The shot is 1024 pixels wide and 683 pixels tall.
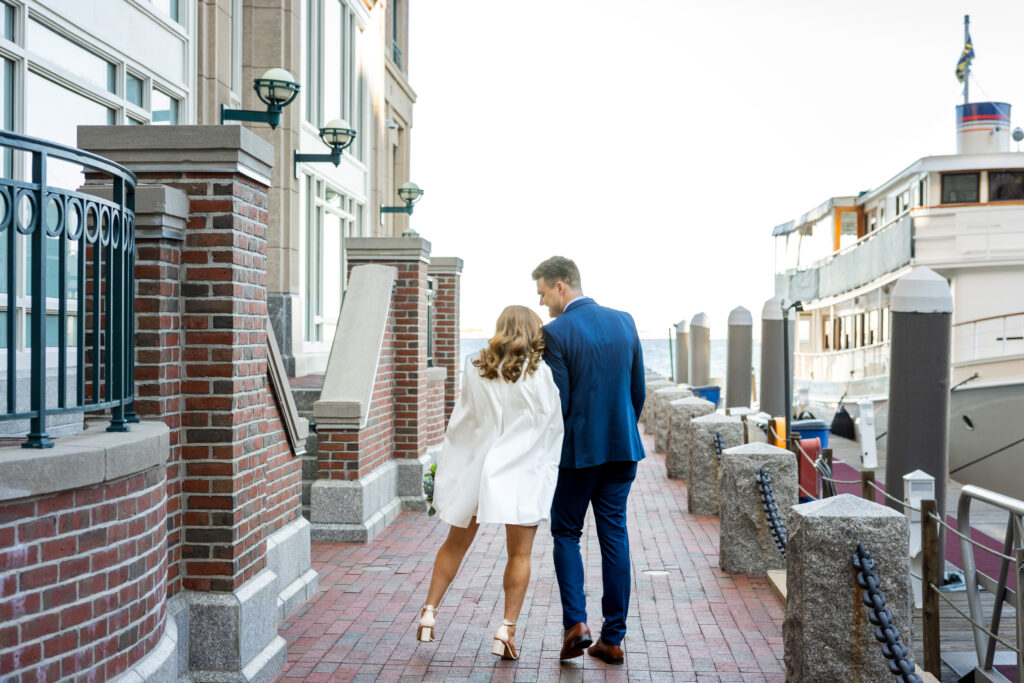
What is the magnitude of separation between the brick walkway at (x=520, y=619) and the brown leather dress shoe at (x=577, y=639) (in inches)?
4.0

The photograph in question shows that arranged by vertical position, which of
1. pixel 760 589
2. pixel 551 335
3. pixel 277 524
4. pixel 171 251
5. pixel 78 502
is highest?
pixel 171 251

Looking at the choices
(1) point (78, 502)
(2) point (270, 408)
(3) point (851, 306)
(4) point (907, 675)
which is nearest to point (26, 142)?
(1) point (78, 502)

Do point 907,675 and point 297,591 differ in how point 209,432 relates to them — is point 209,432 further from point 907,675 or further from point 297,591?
point 907,675

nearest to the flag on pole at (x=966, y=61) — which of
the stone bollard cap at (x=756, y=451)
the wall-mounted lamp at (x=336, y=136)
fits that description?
the wall-mounted lamp at (x=336, y=136)

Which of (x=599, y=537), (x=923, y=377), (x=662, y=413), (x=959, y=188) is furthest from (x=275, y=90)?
(x=959, y=188)

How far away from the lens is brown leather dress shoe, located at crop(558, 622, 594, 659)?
543cm

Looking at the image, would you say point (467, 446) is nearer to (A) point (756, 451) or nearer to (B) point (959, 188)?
(A) point (756, 451)

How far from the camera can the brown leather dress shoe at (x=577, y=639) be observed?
17.8 feet

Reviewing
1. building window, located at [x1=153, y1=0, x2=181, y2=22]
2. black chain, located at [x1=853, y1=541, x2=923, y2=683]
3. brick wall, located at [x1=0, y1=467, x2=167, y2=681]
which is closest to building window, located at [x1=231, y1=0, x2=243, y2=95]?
building window, located at [x1=153, y1=0, x2=181, y2=22]

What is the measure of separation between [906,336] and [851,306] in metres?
21.2

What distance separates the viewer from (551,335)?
5.59 metres

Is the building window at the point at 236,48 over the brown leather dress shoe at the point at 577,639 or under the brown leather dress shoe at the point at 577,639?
over

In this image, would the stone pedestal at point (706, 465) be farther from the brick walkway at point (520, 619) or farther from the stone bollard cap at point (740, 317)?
the stone bollard cap at point (740, 317)

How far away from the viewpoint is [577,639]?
17.8 ft
